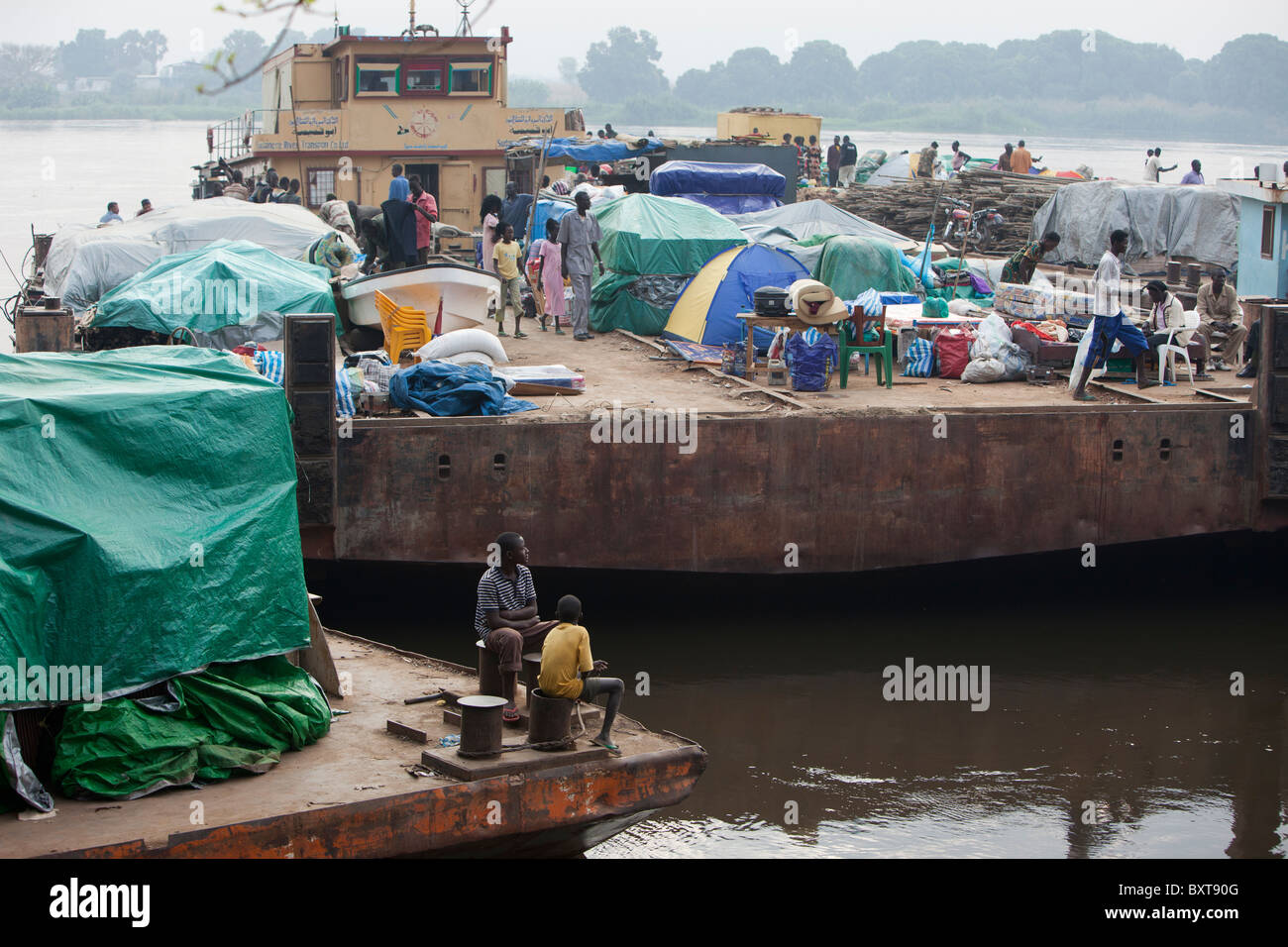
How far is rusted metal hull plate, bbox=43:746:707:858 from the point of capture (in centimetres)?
648

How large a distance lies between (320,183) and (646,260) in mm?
11296

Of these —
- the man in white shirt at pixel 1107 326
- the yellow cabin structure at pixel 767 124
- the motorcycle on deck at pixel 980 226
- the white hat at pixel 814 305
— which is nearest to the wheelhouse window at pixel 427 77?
the motorcycle on deck at pixel 980 226

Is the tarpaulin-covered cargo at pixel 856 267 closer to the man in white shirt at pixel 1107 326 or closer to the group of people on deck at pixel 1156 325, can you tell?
the group of people on deck at pixel 1156 325

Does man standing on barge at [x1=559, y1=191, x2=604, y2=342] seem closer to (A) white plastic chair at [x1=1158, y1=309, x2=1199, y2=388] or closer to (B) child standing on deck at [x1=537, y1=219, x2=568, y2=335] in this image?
(B) child standing on deck at [x1=537, y1=219, x2=568, y2=335]

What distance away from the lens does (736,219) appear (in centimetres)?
2155

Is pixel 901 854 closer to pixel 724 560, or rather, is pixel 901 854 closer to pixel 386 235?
pixel 724 560

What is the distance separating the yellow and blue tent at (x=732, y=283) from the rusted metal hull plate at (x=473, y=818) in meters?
9.34

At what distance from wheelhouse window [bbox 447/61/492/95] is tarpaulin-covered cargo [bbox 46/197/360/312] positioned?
8.13 m

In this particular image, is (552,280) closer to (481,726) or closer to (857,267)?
(857,267)

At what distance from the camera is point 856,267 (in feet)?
58.4

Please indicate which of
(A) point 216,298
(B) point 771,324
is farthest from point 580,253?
(A) point 216,298

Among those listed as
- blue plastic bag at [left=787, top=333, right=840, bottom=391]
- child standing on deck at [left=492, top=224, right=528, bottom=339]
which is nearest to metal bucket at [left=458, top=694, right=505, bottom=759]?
blue plastic bag at [left=787, top=333, right=840, bottom=391]
